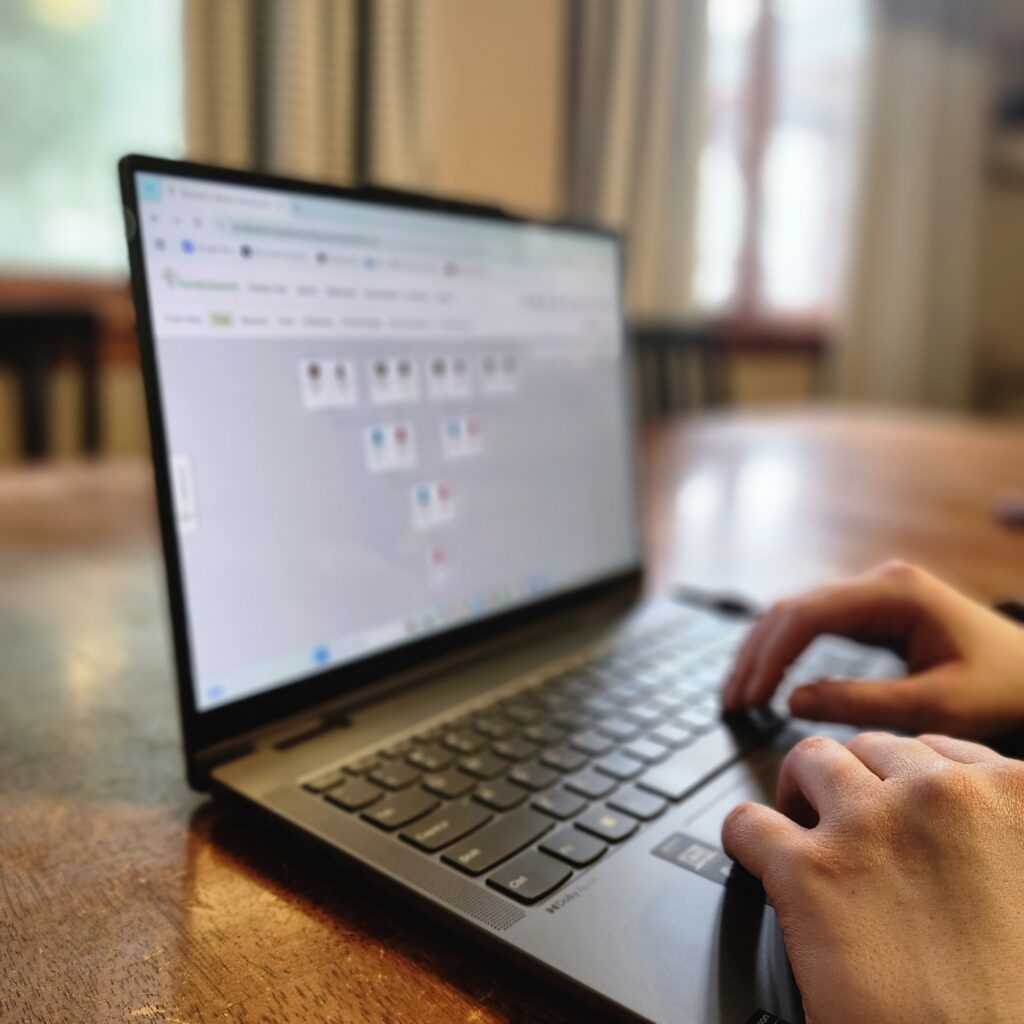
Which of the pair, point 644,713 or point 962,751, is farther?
point 644,713

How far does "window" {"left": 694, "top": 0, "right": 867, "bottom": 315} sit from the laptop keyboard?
2589mm

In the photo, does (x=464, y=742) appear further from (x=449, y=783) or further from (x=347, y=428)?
(x=347, y=428)

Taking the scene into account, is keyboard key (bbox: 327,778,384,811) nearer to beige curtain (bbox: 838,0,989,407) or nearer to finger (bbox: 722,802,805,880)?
finger (bbox: 722,802,805,880)

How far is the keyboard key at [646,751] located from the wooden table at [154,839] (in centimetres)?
15

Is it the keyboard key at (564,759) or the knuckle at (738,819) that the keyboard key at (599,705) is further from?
the knuckle at (738,819)

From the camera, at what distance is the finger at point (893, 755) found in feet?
1.18

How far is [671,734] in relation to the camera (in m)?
0.50

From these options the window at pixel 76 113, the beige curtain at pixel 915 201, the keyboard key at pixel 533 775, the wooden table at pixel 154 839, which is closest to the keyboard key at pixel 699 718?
the keyboard key at pixel 533 775

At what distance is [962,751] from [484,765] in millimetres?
210

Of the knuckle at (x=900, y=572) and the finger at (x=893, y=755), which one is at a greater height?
the knuckle at (x=900, y=572)

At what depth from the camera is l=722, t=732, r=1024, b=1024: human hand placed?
0.92 ft

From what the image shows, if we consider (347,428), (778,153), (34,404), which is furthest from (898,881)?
(778,153)

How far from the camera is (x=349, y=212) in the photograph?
1.73ft

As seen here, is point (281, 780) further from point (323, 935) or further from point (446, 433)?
point (446, 433)
